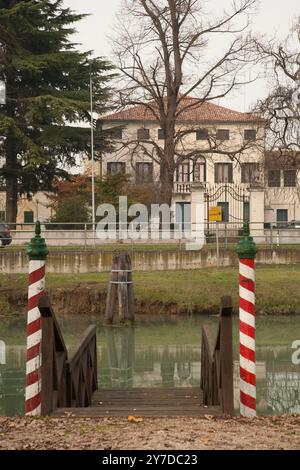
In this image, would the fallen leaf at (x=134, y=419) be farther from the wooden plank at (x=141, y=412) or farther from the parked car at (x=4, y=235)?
the parked car at (x=4, y=235)

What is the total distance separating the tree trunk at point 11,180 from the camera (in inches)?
1348

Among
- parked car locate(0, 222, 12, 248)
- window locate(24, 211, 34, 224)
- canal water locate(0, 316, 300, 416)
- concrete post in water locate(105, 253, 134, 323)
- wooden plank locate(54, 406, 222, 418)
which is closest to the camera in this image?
wooden plank locate(54, 406, 222, 418)

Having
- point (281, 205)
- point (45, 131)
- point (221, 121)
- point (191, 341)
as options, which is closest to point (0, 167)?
point (45, 131)

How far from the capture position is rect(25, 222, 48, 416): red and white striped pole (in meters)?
7.14

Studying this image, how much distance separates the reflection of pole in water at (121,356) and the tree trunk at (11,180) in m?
16.4

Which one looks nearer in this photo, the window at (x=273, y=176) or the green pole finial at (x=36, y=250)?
the green pole finial at (x=36, y=250)

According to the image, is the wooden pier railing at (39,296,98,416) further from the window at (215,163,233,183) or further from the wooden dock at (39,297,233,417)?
the window at (215,163,233,183)

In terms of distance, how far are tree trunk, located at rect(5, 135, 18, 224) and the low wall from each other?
9.27 meters

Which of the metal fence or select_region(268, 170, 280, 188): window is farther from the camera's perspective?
select_region(268, 170, 280, 188): window

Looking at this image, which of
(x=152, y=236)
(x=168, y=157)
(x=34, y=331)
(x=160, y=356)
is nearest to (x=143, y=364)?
(x=160, y=356)

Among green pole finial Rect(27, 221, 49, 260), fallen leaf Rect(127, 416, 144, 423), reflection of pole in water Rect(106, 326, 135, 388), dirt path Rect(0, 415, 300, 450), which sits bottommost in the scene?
reflection of pole in water Rect(106, 326, 135, 388)

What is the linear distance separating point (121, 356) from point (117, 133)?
23212mm

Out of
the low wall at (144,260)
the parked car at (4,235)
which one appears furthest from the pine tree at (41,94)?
the low wall at (144,260)

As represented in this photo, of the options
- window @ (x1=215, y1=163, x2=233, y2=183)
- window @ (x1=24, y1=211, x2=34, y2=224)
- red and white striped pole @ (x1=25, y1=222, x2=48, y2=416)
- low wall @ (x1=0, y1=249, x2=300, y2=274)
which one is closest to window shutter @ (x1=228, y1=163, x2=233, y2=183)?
window @ (x1=215, y1=163, x2=233, y2=183)
